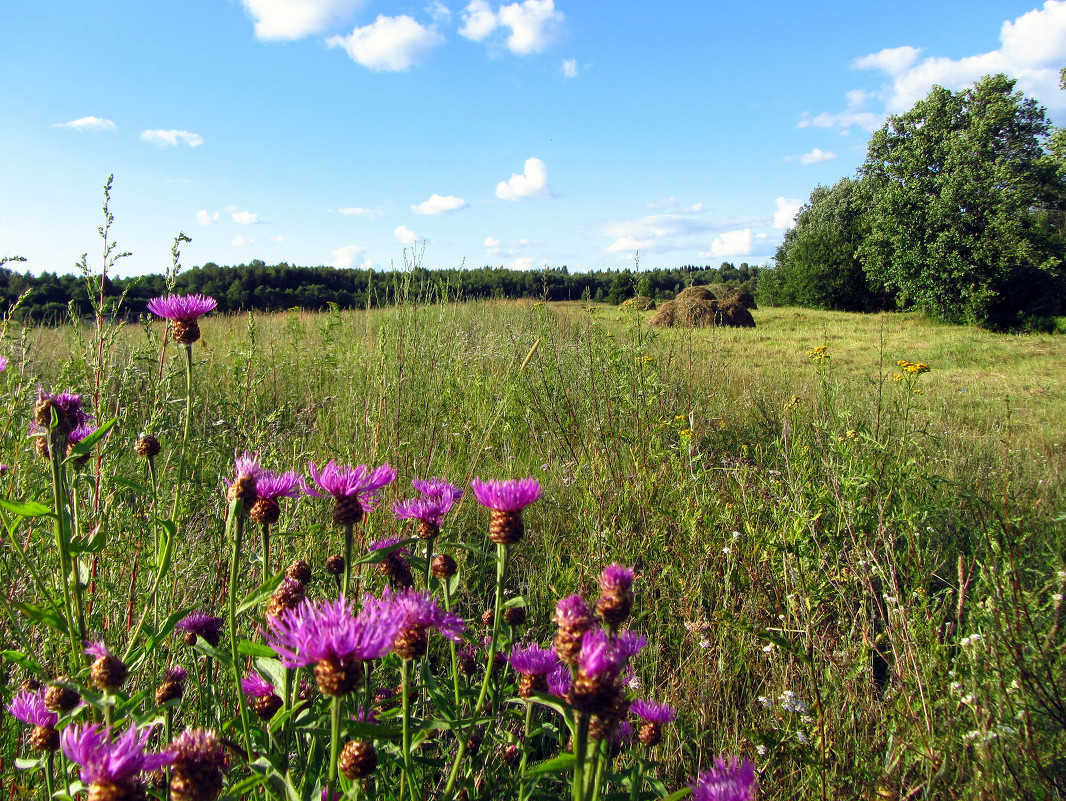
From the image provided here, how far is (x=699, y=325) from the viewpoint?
15.1 metres

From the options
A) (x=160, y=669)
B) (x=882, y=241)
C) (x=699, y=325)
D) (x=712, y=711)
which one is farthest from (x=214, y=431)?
(x=882, y=241)

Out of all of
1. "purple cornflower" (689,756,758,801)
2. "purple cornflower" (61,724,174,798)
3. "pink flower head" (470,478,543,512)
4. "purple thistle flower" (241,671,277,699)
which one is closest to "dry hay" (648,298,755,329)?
"pink flower head" (470,478,543,512)

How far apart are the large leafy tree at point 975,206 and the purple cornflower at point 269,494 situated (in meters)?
23.1

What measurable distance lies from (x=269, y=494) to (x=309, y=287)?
999 inches

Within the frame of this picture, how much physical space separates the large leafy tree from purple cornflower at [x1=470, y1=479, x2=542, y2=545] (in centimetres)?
2290

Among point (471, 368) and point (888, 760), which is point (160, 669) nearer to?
point (888, 760)

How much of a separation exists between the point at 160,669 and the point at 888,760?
183cm

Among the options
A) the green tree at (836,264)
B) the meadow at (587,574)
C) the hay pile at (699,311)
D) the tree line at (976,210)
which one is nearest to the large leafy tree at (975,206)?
the tree line at (976,210)

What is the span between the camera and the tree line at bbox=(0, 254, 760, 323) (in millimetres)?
3922

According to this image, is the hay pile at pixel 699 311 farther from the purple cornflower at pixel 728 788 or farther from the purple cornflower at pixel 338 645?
the purple cornflower at pixel 338 645

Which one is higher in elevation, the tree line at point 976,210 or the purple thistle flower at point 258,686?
the tree line at point 976,210

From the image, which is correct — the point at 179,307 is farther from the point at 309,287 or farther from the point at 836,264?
the point at 836,264

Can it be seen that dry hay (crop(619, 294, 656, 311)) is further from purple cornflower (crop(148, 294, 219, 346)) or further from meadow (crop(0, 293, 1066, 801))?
purple cornflower (crop(148, 294, 219, 346))

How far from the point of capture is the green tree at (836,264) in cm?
2670
